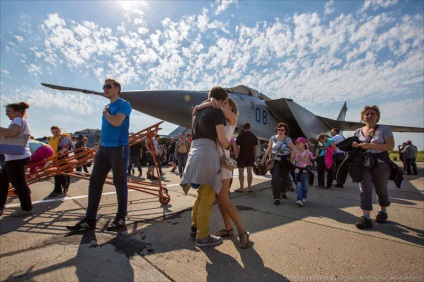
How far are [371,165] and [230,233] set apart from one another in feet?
6.72

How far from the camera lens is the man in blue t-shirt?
247 centimetres

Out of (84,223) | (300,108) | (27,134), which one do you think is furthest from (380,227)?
(300,108)

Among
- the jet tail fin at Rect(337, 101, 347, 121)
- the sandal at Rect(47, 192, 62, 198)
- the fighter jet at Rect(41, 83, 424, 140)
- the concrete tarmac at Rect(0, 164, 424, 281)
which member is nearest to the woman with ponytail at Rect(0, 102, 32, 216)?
the concrete tarmac at Rect(0, 164, 424, 281)

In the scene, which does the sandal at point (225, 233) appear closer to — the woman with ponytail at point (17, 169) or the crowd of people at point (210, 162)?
the crowd of people at point (210, 162)

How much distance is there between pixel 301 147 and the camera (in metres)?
4.00

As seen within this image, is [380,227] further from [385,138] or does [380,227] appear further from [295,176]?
[295,176]

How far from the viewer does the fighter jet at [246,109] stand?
5.05 meters

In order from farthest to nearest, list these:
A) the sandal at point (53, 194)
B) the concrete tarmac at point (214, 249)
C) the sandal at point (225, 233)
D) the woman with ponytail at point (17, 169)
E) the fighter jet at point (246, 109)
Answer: the fighter jet at point (246, 109), the sandal at point (53, 194), the woman with ponytail at point (17, 169), the sandal at point (225, 233), the concrete tarmac at point (214, 249)

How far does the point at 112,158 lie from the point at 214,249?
1.54 meters

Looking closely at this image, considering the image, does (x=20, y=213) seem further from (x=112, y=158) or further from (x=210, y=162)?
(x=210, y=162)

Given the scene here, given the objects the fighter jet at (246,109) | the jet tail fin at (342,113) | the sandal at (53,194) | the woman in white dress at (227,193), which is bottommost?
the sandal at (53,194)

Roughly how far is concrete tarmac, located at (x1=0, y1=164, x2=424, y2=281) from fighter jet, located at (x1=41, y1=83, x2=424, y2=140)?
2.67m

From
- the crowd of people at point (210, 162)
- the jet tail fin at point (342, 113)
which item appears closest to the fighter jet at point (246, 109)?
the crowd of people at point (210, 162)

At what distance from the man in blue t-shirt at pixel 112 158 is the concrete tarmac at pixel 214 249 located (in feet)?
0.67
